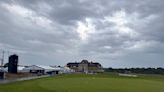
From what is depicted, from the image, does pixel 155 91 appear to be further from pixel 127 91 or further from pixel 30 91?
pixel 30 91

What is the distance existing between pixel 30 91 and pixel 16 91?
2285 millimetres

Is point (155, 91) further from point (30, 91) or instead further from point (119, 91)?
point (30, 91)

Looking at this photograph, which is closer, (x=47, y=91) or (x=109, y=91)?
Answer: (x=47, y=91)

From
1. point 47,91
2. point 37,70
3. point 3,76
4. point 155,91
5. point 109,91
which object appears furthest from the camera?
point 37,70

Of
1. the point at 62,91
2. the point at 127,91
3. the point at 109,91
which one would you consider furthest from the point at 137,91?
the point at 62,91

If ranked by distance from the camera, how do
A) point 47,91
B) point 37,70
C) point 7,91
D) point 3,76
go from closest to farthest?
point 7,91, point 47,91, point 3,76, point 37,70

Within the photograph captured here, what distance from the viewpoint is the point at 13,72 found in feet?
358

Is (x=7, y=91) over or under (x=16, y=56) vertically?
under

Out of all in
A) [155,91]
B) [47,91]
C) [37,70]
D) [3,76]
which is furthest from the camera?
[37,70]

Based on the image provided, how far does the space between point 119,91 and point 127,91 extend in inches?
63.8

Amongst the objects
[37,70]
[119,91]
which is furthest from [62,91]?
[37,70]

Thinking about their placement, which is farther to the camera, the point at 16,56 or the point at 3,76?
the point at 16,56

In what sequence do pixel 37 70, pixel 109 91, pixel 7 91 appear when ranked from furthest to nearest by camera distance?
pixel 37 70 < pixel 109 91 < pixel 7 91

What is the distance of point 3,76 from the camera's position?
86500mm
